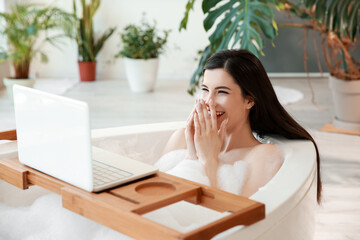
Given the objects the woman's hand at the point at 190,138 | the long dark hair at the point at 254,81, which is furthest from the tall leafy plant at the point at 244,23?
the woman's hand at the point at 190,138

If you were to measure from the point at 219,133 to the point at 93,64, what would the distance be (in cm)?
469

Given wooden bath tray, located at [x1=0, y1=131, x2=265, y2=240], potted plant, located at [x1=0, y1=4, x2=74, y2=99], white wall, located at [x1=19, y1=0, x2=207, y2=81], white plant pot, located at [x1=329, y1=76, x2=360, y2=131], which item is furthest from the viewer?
white wall, located at [x1=19, y1=0, x2=207, y2=81]

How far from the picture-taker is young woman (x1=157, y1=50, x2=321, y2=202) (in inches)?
71.6

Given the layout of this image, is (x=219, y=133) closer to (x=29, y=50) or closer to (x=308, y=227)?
(x=308, y=227)

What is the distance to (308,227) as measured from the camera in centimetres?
168

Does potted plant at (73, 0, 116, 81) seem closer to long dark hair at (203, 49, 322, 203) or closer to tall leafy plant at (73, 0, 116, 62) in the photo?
tall leafy plant at (73, 0, 116, 62)

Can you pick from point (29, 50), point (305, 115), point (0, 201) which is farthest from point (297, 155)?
point (29, 50)

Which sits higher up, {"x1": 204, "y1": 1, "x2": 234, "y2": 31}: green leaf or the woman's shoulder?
{"x1": 204, "y1": 1, "x2": 234, "y2": 31}: green leaf

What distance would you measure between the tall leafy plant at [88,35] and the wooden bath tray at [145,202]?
493cm

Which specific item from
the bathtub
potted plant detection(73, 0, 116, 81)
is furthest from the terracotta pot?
the bathtub

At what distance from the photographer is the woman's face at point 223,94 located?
1881mm

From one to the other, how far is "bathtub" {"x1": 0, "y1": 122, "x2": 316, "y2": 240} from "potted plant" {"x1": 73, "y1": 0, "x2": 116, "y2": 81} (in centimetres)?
418

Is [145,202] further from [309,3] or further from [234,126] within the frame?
[309,3]

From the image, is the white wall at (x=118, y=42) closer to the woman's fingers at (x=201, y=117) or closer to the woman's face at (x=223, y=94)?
the woman's face at (x=223, y=94)
